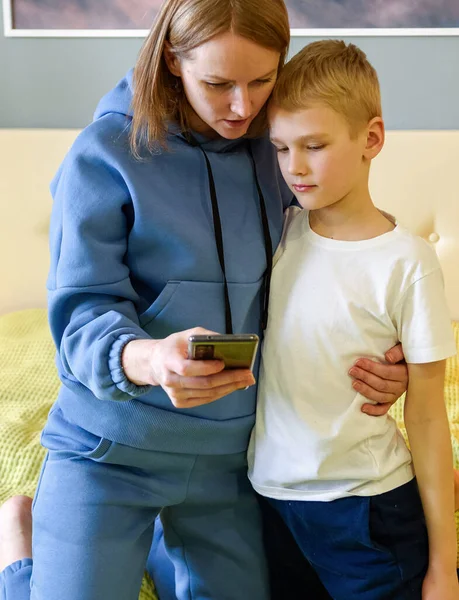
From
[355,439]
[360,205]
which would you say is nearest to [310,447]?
[355,439]

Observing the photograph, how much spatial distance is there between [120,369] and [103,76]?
1410mm

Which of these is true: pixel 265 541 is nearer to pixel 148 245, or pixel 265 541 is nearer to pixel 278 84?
pixel 148 245

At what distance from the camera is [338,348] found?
93 cm

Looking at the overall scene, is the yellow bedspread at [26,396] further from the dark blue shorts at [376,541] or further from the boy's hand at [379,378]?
the boy's hand at [379,378]

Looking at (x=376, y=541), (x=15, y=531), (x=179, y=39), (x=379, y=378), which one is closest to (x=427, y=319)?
(x=379, y=378)

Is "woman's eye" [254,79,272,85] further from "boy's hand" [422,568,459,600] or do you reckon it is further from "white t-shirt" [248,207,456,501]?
"boy's hand" [422,568,459,600]

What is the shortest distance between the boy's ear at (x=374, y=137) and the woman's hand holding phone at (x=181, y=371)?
360mm

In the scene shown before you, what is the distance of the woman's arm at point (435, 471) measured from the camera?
3.03 ft

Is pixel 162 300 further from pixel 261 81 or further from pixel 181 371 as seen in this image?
pixel 261 81

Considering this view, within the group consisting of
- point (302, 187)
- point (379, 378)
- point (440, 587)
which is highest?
point (302, 187)

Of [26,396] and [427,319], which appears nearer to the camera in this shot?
[427,319]

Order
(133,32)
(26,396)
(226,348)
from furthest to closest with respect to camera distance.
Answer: (133,32) < (26,396) < (226,348)

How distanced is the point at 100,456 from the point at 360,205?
0.50m

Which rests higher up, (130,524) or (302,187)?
(302,187)
